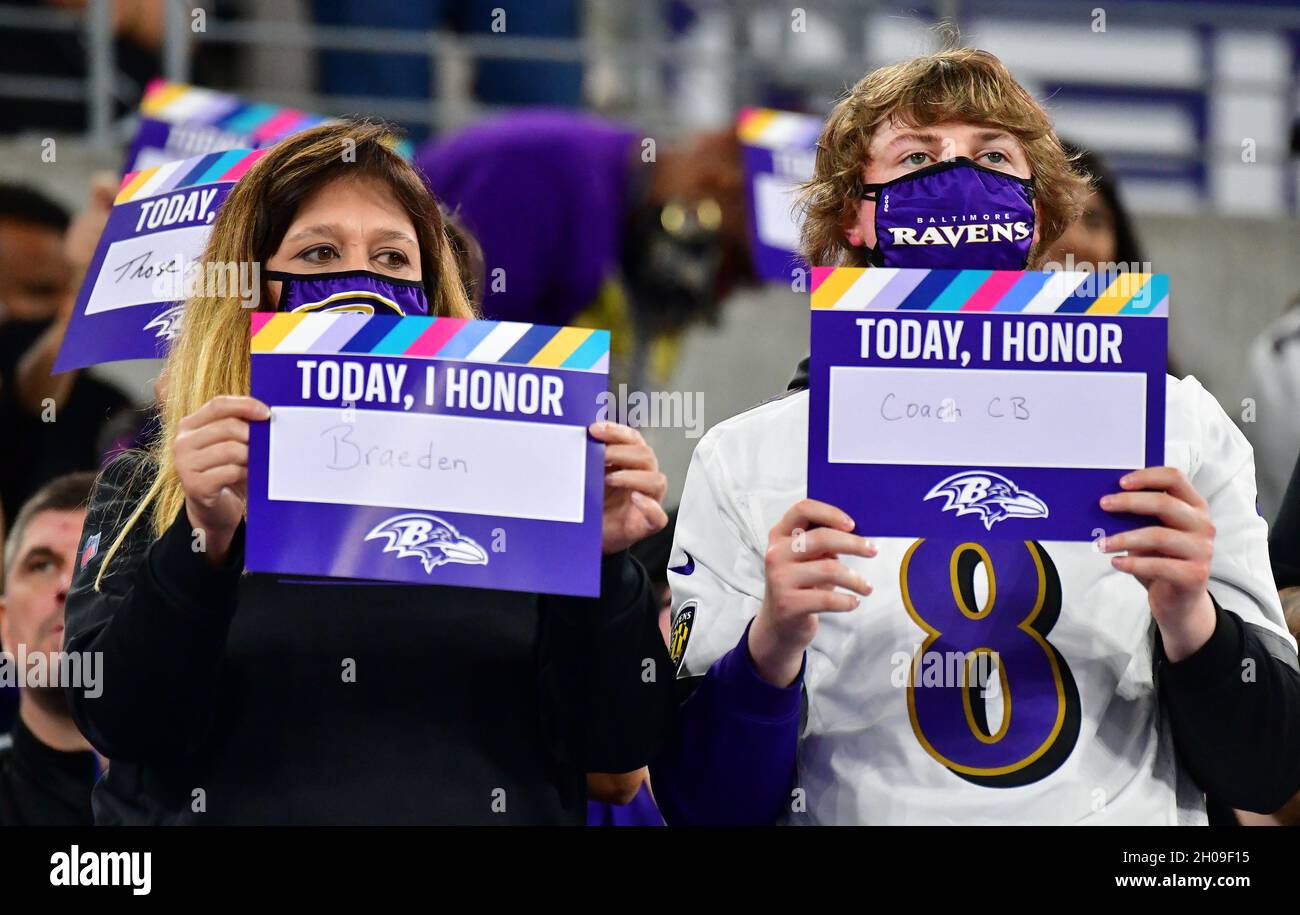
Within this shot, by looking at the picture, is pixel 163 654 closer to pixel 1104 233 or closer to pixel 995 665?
pixel 995 665

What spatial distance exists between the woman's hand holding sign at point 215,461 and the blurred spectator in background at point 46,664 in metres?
1.03

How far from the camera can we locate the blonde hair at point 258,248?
9.99 ft

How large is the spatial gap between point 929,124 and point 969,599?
760 millimetres

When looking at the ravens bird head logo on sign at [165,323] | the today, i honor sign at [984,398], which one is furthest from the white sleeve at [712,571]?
the ravens bird head logo on sign at [165,323]

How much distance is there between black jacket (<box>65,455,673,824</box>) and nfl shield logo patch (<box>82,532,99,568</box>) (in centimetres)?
2

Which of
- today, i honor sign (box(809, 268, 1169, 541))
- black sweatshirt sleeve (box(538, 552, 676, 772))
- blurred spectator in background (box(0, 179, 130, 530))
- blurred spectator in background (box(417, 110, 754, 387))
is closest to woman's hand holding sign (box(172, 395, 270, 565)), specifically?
black sweatshirt sleeve (box(538, 552, 676, 772))

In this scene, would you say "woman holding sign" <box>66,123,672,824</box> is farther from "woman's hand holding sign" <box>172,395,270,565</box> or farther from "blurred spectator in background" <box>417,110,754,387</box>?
"blurred spectator in background" <box>417,110,754,387</box>

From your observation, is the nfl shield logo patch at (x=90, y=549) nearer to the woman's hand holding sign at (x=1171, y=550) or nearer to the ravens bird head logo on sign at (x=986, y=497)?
the ravens bird head logo on sign at (x=986, y=497)

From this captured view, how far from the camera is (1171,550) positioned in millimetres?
2623

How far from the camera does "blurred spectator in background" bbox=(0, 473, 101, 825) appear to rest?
3.80 m

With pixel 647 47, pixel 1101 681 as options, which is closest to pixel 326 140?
pixel 1101 681

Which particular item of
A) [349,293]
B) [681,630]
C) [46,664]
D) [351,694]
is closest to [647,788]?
[681,630]

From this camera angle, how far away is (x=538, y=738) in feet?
9.52
